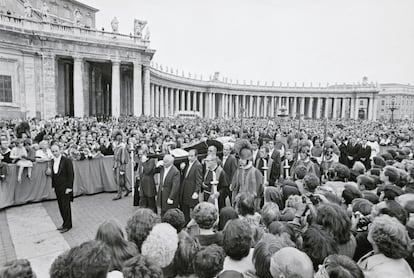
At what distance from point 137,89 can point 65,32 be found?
29.2ft

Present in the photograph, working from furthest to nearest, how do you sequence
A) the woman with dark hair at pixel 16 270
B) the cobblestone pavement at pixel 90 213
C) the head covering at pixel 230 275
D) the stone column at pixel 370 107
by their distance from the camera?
the stone column at pixel 370 107 < the cobblestone pavement at pixel 90 213 < the head covering at pixel 230 275 < the woman with dark hair at pixel 16 270

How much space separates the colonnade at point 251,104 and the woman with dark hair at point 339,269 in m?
46.5

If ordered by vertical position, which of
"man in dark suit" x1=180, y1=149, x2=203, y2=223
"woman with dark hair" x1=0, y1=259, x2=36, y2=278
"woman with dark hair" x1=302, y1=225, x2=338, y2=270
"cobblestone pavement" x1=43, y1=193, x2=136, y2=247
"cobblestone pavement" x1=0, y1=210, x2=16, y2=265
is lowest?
"cobblestone pavement" x1=43, y1=193, x2=136, y2=247

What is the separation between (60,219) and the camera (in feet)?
25.4

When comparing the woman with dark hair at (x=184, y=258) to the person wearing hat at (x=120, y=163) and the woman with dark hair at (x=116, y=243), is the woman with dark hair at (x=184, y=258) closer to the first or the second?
the woman with dark hair at (x=116, y=243)

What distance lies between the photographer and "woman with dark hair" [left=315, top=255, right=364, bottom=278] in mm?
2363

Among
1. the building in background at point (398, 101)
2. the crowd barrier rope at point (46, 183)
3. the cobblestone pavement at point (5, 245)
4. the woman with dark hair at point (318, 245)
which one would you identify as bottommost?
the cobblestone pavement at point (5, 245)

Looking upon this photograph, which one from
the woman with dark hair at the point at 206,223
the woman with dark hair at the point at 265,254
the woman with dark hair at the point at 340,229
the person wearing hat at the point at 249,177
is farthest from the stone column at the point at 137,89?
the woman with dark hair at the point at 265,254

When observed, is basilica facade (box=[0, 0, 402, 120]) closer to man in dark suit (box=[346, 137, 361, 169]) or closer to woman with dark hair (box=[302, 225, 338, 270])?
man in dark suit (box=[346, 137, 361, 169])

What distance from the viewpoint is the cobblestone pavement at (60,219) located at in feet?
20.4

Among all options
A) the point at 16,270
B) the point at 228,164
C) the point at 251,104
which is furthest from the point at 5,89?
the point at 251,104

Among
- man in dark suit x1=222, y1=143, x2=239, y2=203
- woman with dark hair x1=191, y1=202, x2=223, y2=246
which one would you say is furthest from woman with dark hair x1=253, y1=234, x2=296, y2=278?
man in dark suit x1=222, y1=143, x2=239, y2=203

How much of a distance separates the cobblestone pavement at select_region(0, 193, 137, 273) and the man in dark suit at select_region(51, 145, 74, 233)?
294 mm

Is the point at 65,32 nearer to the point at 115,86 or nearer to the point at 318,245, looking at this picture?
the point at 115,86
